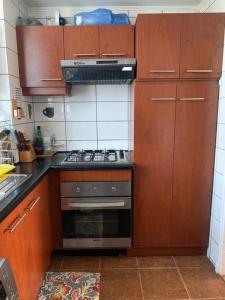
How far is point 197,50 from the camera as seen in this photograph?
1.76 m

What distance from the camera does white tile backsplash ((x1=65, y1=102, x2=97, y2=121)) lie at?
2.31 m

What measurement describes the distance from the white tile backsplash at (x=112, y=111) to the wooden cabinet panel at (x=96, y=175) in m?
0.67

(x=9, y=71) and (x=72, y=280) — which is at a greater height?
(x=9, y=71)

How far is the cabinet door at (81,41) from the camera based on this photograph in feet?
6.23

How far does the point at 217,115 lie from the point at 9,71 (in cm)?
165

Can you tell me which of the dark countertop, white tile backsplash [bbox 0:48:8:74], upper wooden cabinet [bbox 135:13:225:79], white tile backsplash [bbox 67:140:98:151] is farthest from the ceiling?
the dark countertop

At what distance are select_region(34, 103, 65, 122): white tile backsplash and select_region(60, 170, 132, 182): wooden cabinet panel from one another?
690 millimetres

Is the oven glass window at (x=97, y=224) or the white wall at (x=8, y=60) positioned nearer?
the white wall at (x=8, y=60)

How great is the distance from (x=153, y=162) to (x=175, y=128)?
32cm

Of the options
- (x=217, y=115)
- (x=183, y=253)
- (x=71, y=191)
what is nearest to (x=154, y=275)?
(x=183, y=253)

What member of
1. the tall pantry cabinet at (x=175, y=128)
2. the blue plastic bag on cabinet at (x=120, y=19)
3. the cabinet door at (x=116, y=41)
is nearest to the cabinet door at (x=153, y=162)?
the tall pantry cabinet at (x=175, y=128)

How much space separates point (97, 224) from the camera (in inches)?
77.8

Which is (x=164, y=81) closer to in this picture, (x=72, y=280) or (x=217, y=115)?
(x=217, y=115)

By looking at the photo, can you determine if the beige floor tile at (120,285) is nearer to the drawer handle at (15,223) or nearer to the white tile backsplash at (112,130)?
the drawer handle at (15,223)
